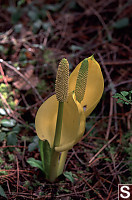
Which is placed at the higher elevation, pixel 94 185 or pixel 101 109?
pixel 101 109

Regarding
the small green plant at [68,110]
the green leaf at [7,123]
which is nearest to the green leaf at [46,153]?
the small green plant at [68,110]

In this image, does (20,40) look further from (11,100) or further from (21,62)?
(11,100)

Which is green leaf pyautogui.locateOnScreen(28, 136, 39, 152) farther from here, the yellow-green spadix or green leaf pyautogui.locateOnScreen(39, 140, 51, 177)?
the yellow-green spadix

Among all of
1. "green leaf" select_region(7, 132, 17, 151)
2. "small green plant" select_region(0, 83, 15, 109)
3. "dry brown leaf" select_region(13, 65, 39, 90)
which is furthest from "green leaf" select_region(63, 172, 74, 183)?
"dry brown leaf" select_region(13, 65, 39, 90)

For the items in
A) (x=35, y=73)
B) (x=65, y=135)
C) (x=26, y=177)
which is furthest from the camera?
(x=35, y=73)

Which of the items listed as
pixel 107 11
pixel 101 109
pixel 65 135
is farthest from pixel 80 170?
pixel 107 11

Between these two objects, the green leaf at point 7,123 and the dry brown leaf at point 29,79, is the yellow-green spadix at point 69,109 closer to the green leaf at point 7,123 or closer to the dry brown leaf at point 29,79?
the green leaf at point 7,123

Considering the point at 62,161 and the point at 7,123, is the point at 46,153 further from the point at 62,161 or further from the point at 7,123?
the point at 7,123

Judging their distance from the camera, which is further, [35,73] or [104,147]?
[35,73]
